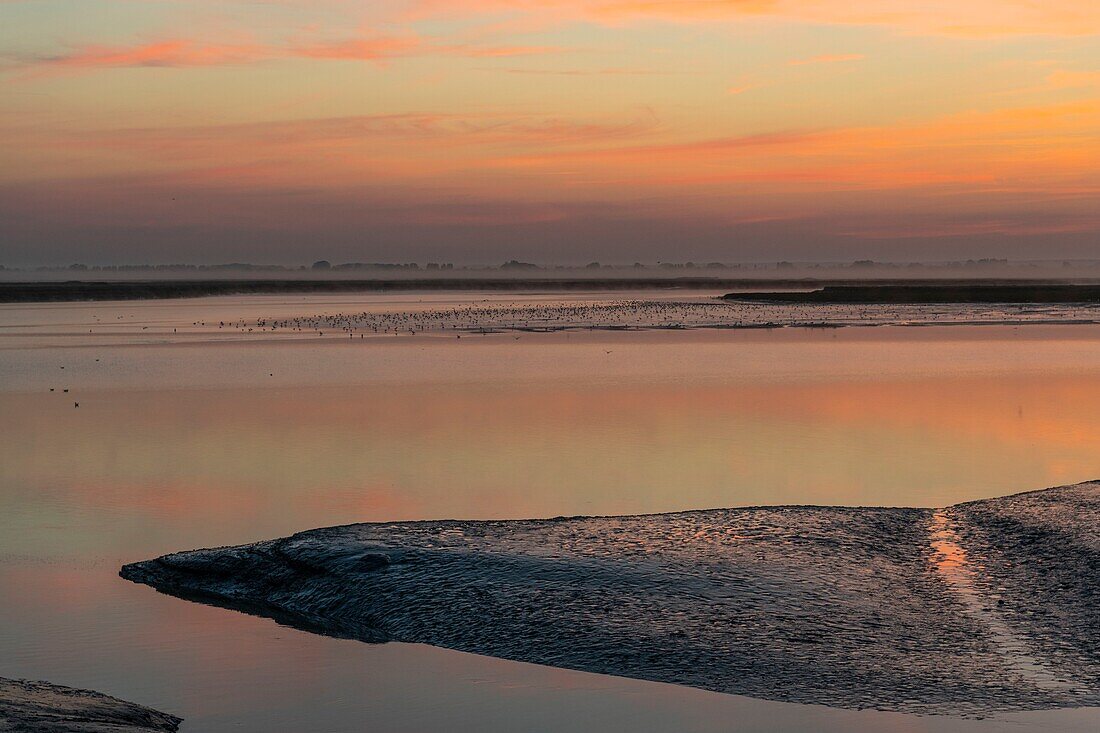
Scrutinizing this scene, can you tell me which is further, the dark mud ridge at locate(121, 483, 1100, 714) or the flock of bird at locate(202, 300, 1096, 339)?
the flock of bird at locate(202, 300, 1096, 339)

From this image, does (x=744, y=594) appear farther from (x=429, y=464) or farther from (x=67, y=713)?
Result: (x=429, y=464)

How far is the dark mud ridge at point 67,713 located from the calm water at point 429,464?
1.54 feet

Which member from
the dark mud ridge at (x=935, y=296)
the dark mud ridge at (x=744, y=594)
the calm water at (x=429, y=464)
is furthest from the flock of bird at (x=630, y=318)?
the dark mud ridge at (x=744, y=594)

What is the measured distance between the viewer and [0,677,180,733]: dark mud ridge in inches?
399

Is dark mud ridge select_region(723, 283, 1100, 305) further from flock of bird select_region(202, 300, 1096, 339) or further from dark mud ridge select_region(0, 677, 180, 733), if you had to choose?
dark mud ridge select_region(0, 677, 180, 733)

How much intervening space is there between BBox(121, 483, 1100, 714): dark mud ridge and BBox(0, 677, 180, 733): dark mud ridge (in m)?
3.49

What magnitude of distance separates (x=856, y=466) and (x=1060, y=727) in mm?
13495

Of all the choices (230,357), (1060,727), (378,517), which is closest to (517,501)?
(378,517)

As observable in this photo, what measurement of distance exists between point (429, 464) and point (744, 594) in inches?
458

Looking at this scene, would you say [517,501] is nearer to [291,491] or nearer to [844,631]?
[291,491]

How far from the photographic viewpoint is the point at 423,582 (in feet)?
49.7

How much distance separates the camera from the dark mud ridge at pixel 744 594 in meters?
11.9

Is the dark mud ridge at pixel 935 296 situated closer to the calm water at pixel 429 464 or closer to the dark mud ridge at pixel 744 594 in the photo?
the calm water at pixel 429 464

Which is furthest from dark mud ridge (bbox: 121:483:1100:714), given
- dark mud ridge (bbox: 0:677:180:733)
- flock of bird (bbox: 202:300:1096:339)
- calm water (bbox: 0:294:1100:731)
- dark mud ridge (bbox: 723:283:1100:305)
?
dark mud ridge (bbox: 723:283:1100:305)
